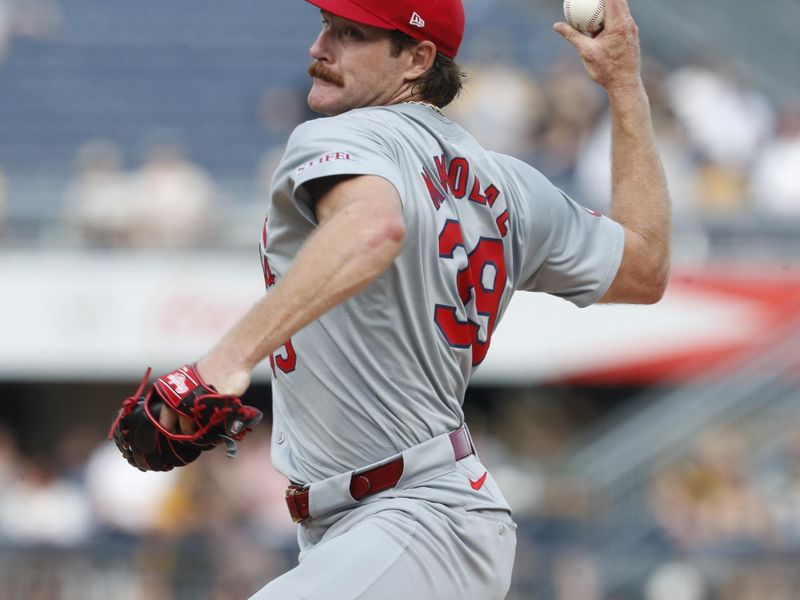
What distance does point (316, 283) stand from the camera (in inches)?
110

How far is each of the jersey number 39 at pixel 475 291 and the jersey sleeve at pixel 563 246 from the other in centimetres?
13

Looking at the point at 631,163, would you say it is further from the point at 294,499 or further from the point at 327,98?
the point at 294,499

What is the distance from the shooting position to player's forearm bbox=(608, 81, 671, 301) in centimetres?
378

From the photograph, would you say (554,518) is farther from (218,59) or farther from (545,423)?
(218,59)

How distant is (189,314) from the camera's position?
453 inches

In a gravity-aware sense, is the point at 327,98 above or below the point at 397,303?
above

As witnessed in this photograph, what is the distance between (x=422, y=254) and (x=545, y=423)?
9240 millimetres

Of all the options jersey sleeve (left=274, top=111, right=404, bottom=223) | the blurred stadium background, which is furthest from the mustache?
the blurred stadium background

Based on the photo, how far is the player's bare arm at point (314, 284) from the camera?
2.81 m

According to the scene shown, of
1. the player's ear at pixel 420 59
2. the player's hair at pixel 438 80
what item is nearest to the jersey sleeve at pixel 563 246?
the player's hair at pixel 438 80

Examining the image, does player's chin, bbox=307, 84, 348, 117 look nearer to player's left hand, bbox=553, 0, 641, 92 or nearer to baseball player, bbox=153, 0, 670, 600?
baseball player, bbox=153, 0, 670, 600

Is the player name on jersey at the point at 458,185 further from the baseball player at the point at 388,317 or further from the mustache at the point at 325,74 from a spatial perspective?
the mustache at the point at 325,74

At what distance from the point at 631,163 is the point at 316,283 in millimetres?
1322

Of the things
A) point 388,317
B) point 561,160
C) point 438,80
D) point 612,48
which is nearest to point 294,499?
point 388,317
